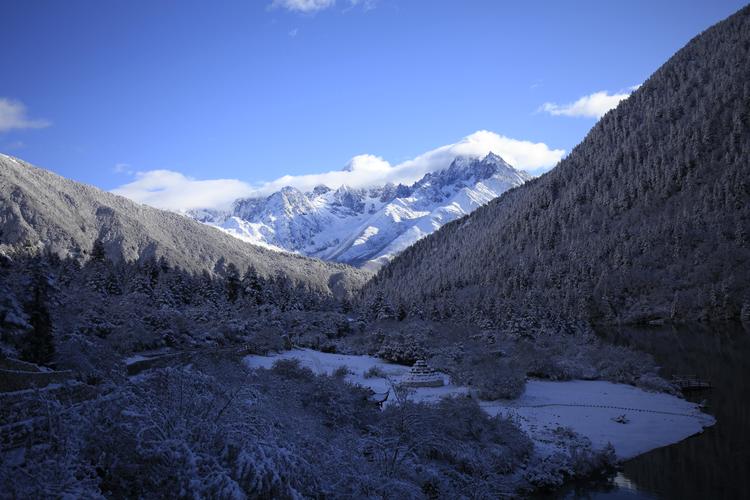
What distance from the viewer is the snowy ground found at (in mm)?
22531

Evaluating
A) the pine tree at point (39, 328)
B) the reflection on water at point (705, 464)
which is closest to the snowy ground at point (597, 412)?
the reflection on water at point (705, 464)

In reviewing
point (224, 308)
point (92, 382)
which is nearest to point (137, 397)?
point (92, 382)

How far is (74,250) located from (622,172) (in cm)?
16264

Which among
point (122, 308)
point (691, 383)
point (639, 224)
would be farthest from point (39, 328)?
point (639, 224)

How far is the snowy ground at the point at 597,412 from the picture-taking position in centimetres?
2253

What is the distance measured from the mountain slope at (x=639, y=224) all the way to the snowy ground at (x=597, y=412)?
33429 millimetres

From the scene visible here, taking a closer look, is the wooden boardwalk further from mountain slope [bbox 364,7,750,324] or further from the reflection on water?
mountain slope [bbox 364,7,750,324]

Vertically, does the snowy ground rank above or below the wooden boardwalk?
below

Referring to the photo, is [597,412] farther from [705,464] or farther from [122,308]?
[122,308]

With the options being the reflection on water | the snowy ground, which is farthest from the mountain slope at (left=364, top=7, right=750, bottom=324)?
the reflection on water

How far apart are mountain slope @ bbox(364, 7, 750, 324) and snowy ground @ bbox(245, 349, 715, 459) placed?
33429 mm

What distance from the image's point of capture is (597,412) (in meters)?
26.9

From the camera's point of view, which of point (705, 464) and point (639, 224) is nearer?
point (705, 464)

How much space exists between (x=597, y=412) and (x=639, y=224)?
99.0 metres
